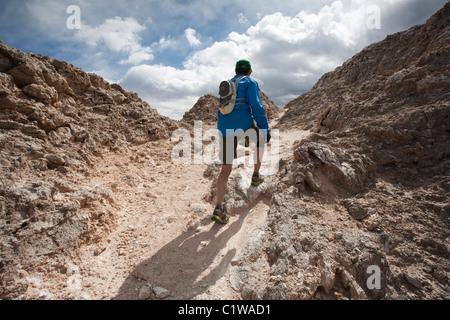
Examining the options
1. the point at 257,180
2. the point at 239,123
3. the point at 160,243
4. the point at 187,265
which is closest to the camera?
the point at 187,265

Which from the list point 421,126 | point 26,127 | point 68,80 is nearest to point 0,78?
point 26,127

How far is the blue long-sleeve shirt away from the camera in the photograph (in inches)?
139

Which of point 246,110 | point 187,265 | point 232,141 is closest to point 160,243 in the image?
point 187,265

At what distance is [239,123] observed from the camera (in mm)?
3564

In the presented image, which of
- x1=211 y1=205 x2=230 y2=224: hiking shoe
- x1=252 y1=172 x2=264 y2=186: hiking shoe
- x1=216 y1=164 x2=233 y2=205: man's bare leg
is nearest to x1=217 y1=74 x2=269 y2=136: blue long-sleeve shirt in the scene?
x1=216 y1=164 x2=233 y2=205: man's bare leg

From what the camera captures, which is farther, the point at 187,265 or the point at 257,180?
the point at 257,180

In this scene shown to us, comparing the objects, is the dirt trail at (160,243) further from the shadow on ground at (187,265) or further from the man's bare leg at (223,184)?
the man's bare leg at (223,184)

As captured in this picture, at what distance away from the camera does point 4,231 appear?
275 cm

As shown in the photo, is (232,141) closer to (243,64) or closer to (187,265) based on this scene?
(243,64)

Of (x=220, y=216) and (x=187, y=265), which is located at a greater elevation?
(x=220, y=216)

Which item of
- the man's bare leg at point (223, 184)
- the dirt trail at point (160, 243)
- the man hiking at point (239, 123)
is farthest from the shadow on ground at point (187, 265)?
the man's bare leg at point (223, 184)

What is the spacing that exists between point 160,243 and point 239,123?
225cm
